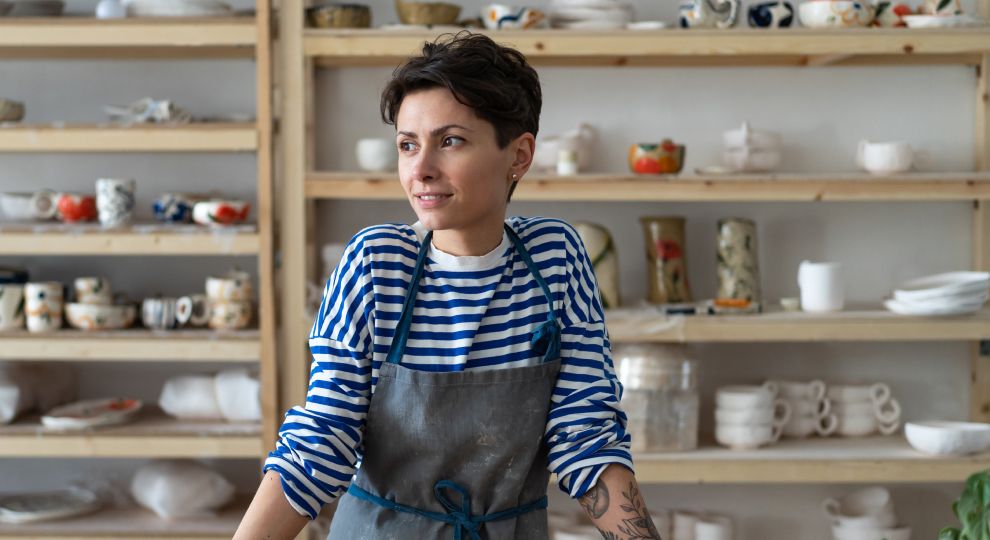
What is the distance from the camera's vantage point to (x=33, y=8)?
2.67 meters

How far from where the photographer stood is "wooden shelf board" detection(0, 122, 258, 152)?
104 inches

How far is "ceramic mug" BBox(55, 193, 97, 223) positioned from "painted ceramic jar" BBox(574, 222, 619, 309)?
1.18m

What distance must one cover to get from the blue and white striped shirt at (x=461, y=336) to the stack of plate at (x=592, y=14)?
1.50 metres

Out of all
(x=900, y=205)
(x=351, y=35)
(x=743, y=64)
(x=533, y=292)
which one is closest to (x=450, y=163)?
(x=533, y=292)

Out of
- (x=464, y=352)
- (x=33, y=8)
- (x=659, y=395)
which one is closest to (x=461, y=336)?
(x=464, y=352)

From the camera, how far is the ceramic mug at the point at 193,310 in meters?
2.70

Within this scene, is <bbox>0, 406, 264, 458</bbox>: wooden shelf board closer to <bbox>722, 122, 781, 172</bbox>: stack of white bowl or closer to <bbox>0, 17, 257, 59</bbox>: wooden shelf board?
<bbox>0, 17, 257, 59</bbox>: wooden shelf board

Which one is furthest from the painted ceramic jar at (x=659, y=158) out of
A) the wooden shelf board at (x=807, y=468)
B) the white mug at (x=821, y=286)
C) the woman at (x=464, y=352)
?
the woman at (x=464, y=352)

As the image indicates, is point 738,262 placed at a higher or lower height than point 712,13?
lower

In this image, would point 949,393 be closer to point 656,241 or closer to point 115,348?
point 656,241

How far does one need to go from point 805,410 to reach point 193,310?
1526 millimetres

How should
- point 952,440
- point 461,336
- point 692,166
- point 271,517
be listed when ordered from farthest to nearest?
1. point 692,166
2. point 952,440
3. point 461,336
4. point 271,517

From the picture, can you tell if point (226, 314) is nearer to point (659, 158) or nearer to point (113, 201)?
point (113, 201)

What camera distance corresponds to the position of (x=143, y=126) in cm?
263
